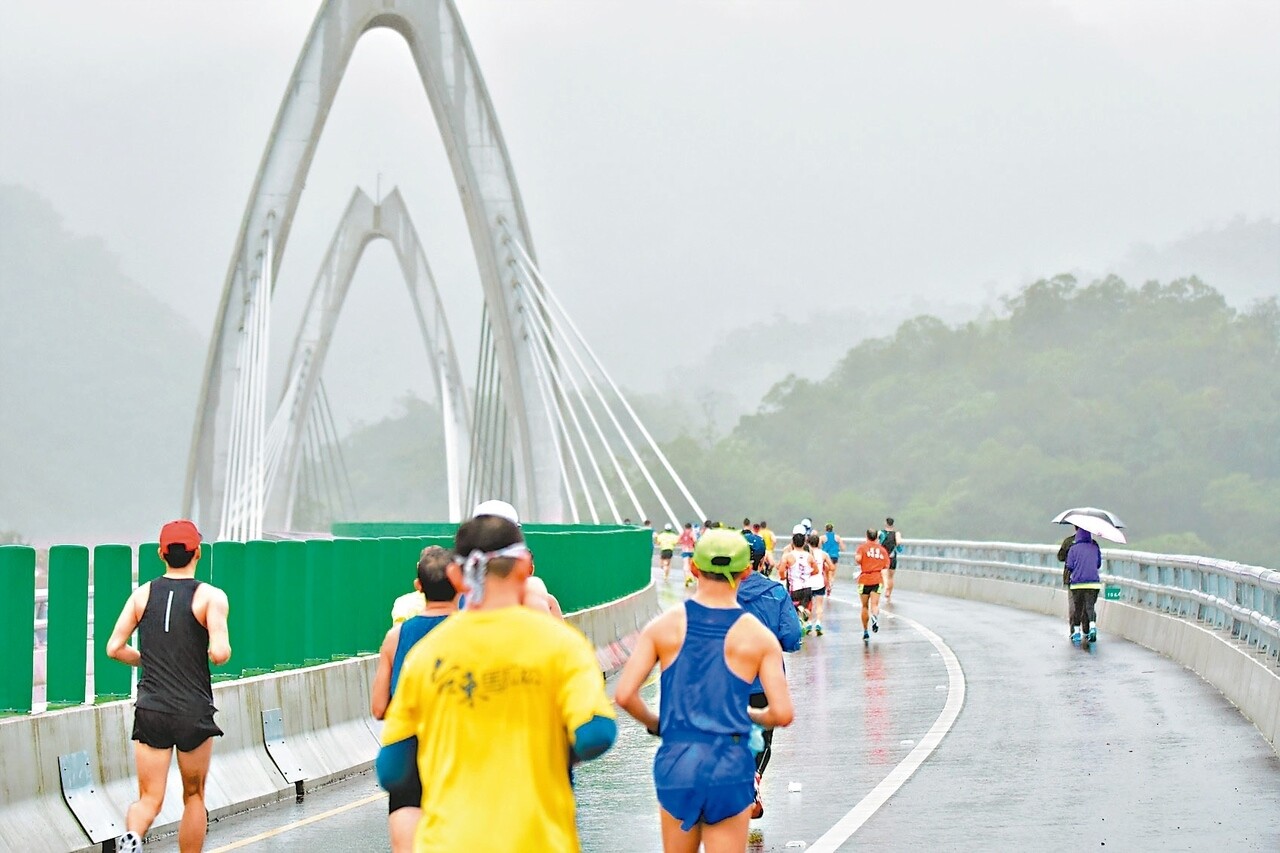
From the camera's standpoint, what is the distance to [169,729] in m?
8.70

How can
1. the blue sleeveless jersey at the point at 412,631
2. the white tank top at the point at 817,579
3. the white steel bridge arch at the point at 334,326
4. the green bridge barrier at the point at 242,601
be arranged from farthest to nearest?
the white steel bridge arch at the point at 334,326 → the white tank top at the point at 817,579 → the green bridge barrier at the point at 242,601 → the blue sleeveless jersey at the point at 412,631

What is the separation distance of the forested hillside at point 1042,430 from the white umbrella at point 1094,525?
9451 centimetres

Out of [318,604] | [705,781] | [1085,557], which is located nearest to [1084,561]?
[1085,557]

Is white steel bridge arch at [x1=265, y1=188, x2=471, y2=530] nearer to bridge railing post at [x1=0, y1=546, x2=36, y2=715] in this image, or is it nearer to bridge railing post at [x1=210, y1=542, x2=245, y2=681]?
bridge railing post at [x1=210, y1=542, x2=245, y2=681]

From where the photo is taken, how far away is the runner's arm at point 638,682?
650cm

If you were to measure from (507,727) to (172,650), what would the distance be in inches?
172

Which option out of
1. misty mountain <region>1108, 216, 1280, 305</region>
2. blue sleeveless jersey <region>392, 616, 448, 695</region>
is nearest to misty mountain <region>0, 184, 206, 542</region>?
misty mountain <region>1108, 216, 1280, 305</region>

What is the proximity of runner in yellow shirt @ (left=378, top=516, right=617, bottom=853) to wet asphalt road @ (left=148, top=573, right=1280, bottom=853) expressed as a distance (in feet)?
19.0

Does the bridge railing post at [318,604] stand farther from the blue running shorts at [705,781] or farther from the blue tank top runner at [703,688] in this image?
the blue running shorts at [705,781]

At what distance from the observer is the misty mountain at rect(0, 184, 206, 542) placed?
170250 millimetres

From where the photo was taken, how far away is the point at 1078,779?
1279 centimetres

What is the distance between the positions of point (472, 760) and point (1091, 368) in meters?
142

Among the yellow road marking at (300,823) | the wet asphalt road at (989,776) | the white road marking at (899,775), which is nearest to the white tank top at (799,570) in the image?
the white road marking at (899,775)

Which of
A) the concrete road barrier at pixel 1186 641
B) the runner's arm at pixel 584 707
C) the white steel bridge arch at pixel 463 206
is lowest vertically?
the concrete road barrier at pixel 1186 641
